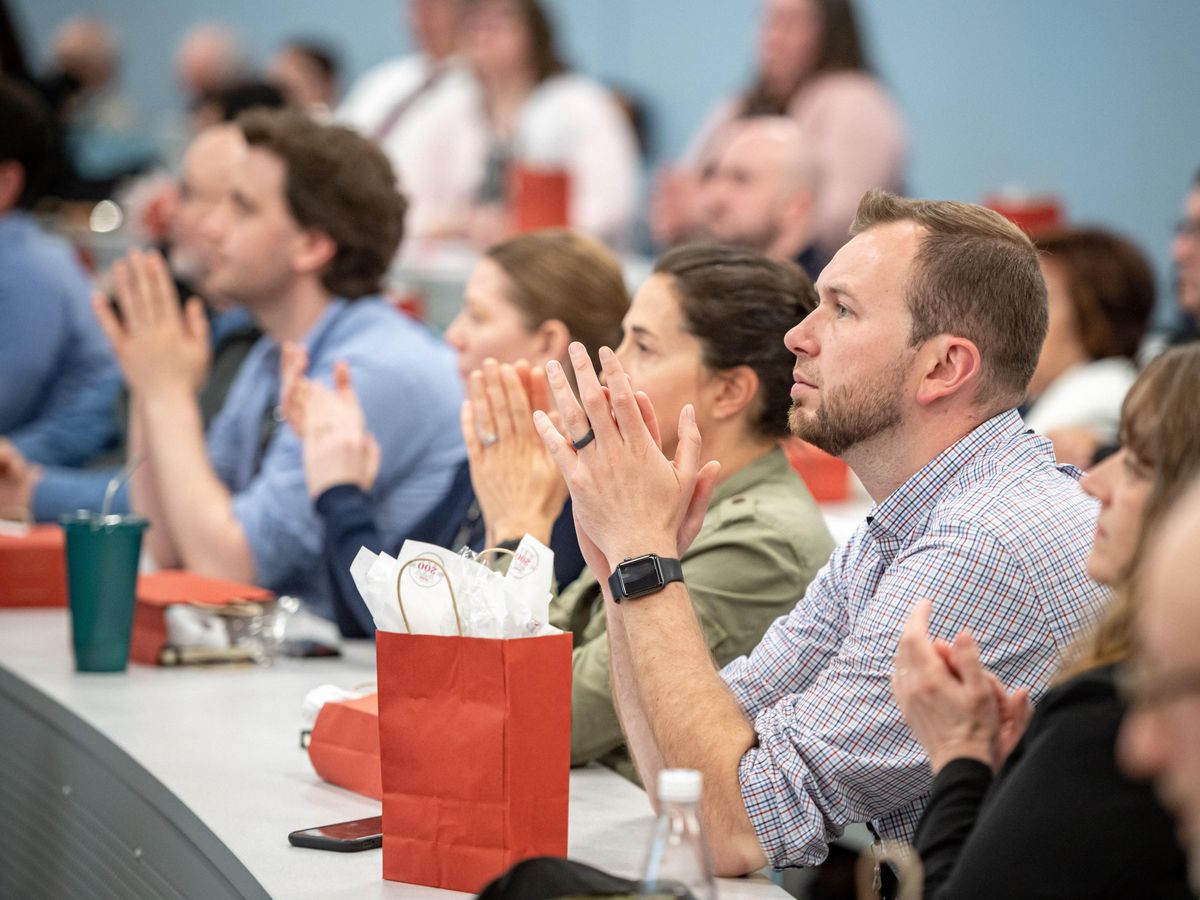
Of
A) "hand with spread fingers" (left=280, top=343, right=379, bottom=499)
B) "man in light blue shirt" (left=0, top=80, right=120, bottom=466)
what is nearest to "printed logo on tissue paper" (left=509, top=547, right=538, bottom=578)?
"hand with spread fingers" (left=280, top=343, right=379, bottom=499)

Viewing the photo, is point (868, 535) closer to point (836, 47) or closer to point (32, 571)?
point (32, 571)

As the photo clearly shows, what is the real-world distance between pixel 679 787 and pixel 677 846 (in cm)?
5

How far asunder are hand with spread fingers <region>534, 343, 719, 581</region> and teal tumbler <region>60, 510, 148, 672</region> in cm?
86

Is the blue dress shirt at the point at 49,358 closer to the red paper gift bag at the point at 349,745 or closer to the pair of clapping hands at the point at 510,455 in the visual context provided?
the pair of clapping hands at the point at 510,455

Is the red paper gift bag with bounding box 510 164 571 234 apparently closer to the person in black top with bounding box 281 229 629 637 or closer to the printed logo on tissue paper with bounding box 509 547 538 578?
the person in black top with bounding box 281 229 629 637

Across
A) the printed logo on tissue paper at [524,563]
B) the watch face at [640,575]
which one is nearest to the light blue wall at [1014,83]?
the watch face at [640,575]

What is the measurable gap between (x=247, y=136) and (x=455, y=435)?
82cm

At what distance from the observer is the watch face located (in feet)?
5.55

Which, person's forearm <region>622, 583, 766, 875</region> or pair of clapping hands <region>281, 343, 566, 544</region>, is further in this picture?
pair of clapping hands <region>281, 343, 566, 544</region>

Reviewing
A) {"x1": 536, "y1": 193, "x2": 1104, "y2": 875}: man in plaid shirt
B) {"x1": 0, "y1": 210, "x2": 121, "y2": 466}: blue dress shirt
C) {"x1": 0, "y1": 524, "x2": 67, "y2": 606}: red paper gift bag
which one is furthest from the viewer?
{"x1": 0, "y1": 210, "x2": 121, "y2": 466}: blue dress shirt

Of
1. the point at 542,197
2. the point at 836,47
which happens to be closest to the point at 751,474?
the point at 542,197

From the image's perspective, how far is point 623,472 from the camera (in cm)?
173

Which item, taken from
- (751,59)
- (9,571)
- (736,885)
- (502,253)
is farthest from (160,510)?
(751,59)

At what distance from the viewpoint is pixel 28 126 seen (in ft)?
14.2
